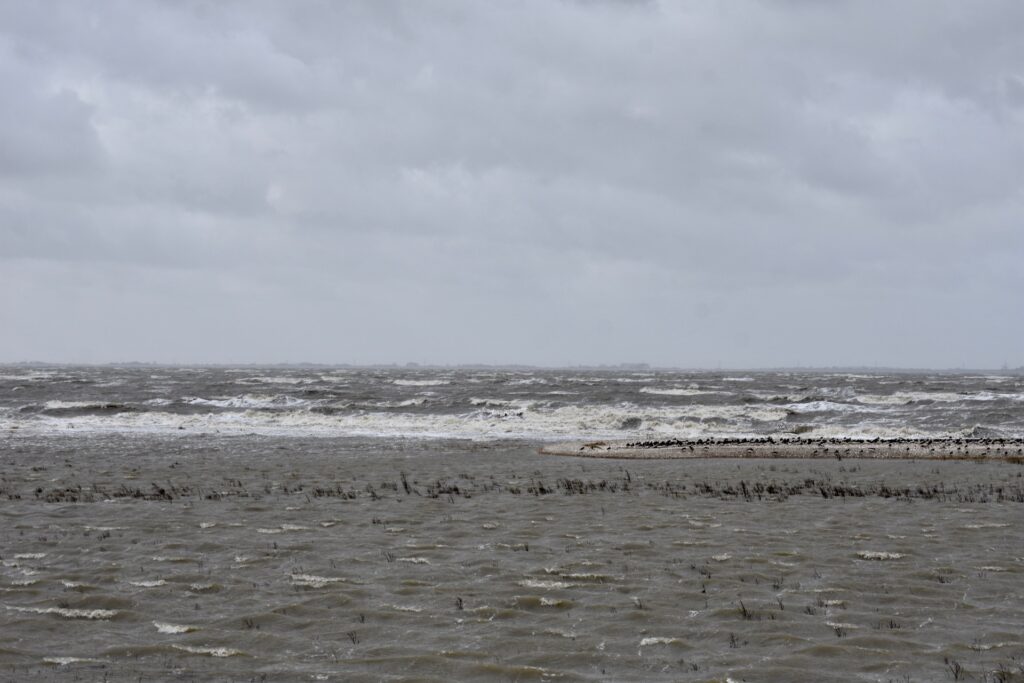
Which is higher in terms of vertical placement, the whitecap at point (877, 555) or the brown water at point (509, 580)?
the whitecap at point (877, 555)

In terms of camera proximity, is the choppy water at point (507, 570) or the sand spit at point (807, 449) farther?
the sand spit at point (807, 449)

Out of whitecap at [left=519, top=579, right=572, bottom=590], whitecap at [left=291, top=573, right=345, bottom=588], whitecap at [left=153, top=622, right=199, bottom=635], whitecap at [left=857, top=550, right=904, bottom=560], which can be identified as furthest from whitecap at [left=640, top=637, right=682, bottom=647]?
whitecap at [left=857, top=550, right=904, bottom=560]

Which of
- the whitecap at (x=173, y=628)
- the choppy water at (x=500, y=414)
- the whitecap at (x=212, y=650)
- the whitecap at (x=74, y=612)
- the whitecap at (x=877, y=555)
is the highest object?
the whitecap at (x=877, y=555)

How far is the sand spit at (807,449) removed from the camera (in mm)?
28953

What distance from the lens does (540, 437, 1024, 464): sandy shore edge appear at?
28953 mm

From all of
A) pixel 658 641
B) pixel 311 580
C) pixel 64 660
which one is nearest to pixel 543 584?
pixel 658 641

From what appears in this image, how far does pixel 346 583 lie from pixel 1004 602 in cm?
785

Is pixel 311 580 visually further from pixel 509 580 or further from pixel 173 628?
pixel 509 580

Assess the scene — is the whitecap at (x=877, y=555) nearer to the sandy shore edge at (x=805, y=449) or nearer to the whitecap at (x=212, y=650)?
the whitecap at (x=212, y=650)

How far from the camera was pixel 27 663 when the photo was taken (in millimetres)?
7855

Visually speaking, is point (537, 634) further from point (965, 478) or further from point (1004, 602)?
point (965, 478)

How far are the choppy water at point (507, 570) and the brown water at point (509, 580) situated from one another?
0.14 ft

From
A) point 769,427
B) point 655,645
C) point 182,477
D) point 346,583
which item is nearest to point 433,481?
point 182,477

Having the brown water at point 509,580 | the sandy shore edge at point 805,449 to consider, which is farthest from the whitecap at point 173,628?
the sandy shore edge at point 805,449
